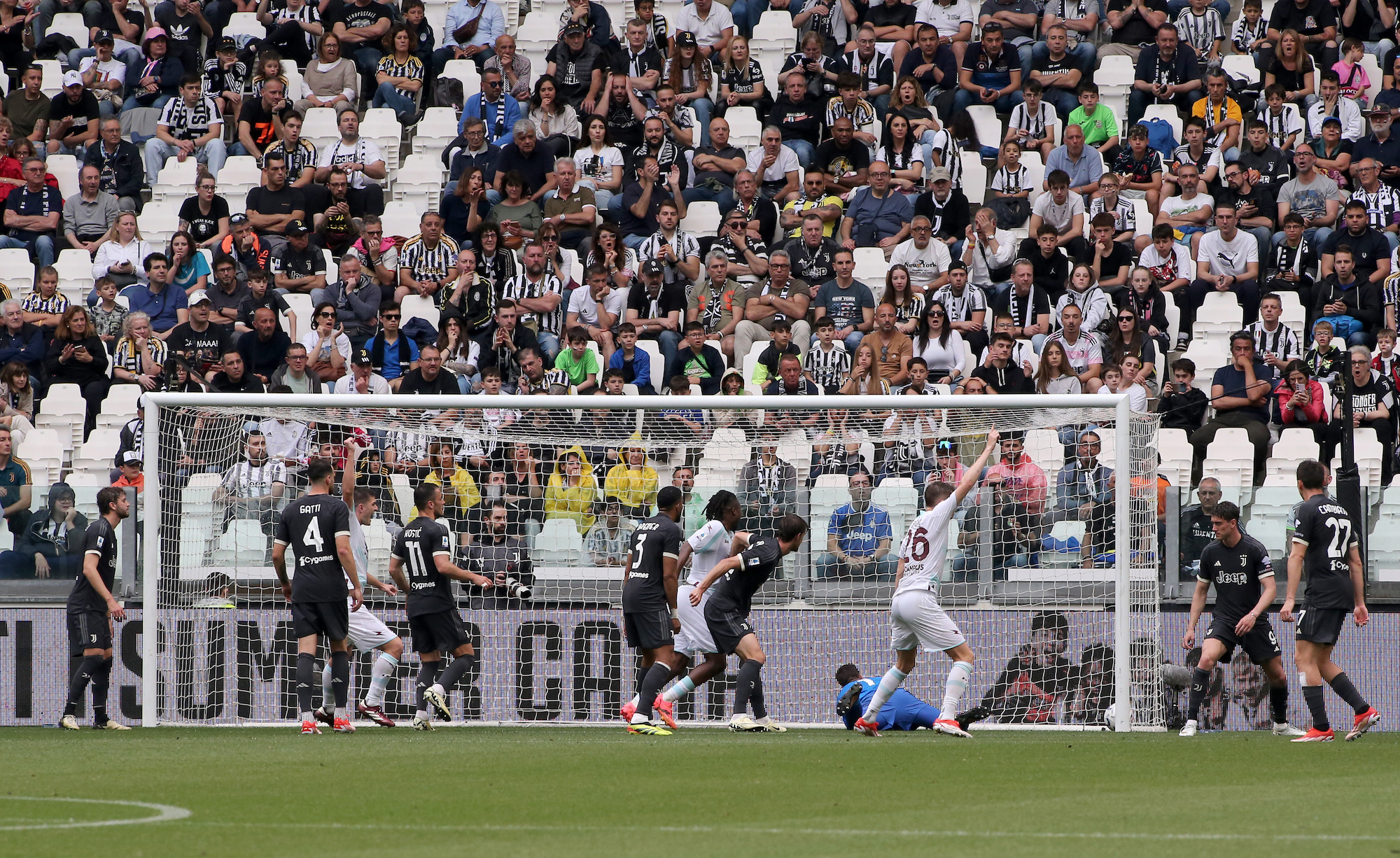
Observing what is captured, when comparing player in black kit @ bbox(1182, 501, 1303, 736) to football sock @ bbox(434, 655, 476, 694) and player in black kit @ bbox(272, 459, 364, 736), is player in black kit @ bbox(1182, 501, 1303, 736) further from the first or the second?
player in black kit @ bbox(272, 459, 364, 736)

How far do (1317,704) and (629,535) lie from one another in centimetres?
550

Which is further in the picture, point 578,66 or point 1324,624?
point 578,66

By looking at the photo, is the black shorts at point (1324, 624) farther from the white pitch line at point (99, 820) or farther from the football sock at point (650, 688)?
the white pitch line at point (99, 820)

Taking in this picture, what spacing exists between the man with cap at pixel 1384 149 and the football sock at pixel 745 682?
9619mm

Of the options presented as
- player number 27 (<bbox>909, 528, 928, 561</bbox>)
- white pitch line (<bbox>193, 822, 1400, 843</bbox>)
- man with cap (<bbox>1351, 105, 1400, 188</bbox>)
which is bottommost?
white pitch line (<bbox>193, 822, 1400, 843</bbox>)

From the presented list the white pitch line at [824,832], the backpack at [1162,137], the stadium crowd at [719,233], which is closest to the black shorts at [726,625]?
the stadium crowd at [719,233]

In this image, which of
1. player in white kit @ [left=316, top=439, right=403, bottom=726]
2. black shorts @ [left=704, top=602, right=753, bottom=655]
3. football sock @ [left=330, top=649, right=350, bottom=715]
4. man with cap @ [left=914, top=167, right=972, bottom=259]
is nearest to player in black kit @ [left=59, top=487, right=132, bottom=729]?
player in white kit @ [left=316, top=439, right=403, bottom=726]

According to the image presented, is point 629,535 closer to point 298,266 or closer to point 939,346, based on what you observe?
point 939,346

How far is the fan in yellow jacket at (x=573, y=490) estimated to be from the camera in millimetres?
14086

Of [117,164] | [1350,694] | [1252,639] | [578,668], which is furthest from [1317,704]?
[117,164]

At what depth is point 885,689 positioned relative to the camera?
38.3ft

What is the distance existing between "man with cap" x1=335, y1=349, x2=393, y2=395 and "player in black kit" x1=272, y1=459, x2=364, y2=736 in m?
4.03

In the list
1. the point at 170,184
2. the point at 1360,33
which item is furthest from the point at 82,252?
the point at 1360,33

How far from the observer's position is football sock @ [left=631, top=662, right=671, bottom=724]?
1225 cm
